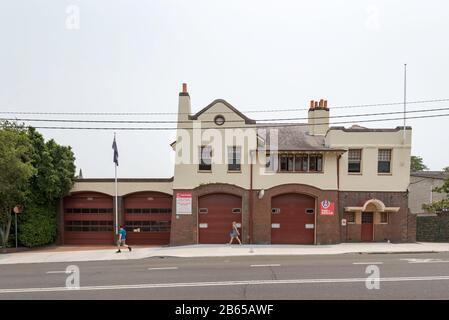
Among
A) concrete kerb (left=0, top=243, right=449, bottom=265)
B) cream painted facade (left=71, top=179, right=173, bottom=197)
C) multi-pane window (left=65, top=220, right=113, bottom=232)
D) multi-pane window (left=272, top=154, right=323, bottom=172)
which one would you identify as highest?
multi-pane window (left=272, top=154, right=323, bottom=172)

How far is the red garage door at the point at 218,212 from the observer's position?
63.0 ft

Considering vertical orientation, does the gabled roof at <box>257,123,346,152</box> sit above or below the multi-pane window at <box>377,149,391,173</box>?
above

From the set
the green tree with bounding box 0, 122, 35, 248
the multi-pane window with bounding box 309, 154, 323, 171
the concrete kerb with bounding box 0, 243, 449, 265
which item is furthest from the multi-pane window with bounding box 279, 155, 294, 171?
the green tree with bounding box 0, 122, 35, 248

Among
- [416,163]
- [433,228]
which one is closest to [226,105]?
[433,228]

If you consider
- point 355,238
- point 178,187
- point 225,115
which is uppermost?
point 225,115

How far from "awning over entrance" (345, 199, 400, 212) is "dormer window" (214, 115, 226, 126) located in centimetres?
946

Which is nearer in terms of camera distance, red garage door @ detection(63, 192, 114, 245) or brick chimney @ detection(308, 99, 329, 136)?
brick chimney @ detection(308, 99, 329, 136)

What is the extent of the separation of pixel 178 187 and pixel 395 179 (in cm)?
1365

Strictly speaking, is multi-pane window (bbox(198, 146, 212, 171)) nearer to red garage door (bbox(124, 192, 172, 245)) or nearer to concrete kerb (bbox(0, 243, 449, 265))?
red garage door (bbox(124, 192, 172, 245))

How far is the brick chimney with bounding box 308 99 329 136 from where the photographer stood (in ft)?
66.0

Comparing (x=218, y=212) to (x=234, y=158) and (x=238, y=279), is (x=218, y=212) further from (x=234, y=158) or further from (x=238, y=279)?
(x=238, y=279)
